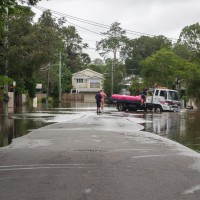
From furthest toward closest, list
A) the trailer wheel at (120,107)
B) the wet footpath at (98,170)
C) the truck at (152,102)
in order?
the trailer wheel at (120,107), the truck at (152,102), the wet footpath at (98,170)

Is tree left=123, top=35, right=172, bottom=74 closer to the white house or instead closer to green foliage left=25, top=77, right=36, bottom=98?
the white house

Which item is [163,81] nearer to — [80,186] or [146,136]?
[146,136]

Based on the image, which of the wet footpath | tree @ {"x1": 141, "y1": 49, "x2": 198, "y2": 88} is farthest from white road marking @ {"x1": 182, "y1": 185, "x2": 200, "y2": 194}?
tree @ {"x1": 141, "y1": 49, "x2": 198, "y2": 88}

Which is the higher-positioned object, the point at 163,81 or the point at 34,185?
the point at 163,81

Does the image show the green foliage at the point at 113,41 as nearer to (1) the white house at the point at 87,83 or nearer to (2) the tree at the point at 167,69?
(1) the white house at the point at 87,83

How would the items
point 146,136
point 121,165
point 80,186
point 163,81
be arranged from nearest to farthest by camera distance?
1. point 80,186
2. point 121,165
3. point 146,136
4. point 163,81

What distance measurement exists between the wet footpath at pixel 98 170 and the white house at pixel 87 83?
95231mm

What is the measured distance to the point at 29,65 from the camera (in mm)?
29656

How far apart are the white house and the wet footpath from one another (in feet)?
312

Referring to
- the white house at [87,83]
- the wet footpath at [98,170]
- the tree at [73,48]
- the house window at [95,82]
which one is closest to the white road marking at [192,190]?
the wet footpath at [98,170]

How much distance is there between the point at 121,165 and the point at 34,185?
8.66 ft

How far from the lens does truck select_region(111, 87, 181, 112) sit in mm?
39094

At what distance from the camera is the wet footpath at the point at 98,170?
7.41 metres

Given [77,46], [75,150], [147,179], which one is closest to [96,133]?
[75,150]
